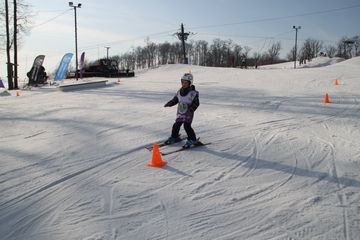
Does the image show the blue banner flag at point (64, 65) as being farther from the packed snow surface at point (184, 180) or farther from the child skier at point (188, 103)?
the child skier at point (188, 103)

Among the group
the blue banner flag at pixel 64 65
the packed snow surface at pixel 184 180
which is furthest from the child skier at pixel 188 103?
the blue banner flag at pixel 64 65

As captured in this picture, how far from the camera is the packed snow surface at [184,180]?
2803 millimetres

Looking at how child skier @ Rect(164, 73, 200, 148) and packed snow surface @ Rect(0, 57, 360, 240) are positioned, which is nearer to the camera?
packed snow surface @ Rect(0, 57, 360, 240)

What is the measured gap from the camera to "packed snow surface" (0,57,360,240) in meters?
2.80

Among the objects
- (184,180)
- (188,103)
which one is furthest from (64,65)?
(184,180)

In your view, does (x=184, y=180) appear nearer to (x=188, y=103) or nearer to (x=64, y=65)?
(x=188, y=103)

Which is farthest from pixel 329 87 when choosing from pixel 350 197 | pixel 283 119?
pixel 350 197

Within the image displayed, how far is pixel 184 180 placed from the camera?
3.89m

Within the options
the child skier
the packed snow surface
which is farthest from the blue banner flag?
the child skier

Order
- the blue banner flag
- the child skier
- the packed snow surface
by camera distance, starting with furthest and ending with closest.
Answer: the blue banner flag, the child skier, the packed snow surface

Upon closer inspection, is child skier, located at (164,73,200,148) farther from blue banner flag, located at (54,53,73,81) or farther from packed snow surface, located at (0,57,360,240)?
blue banner flag, located at (54,53,73,81)

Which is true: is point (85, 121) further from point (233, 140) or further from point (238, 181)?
point (238, 181)

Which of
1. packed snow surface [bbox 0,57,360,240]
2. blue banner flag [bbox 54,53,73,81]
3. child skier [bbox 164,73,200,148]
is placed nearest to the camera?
packed snow surface [bbox 0,57,360,240]

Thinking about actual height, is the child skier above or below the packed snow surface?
above
